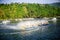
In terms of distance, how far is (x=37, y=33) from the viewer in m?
2.28

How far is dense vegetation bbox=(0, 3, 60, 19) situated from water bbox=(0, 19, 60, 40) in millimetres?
144

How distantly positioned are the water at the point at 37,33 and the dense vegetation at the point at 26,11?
0.14m

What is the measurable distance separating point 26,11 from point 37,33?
0.40 metres

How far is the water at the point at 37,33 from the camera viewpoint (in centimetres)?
221

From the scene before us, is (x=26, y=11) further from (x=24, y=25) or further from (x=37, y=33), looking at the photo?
(x=37, y=33)

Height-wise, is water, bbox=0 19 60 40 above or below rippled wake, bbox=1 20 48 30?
below

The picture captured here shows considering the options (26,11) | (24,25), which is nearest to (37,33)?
(24,25)

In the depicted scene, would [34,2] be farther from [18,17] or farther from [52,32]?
[52,32]

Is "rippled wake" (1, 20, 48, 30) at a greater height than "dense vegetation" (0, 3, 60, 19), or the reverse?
"dense vegetation" (0, 3, 60, 19)

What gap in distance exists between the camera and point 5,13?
7.38ft

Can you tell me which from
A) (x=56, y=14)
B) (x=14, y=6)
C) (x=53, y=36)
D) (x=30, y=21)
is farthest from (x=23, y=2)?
(x=53, y=36)

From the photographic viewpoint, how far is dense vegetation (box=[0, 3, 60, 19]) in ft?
7.41

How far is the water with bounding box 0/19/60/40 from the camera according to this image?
221 centimetres

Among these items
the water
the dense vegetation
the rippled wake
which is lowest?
the water
